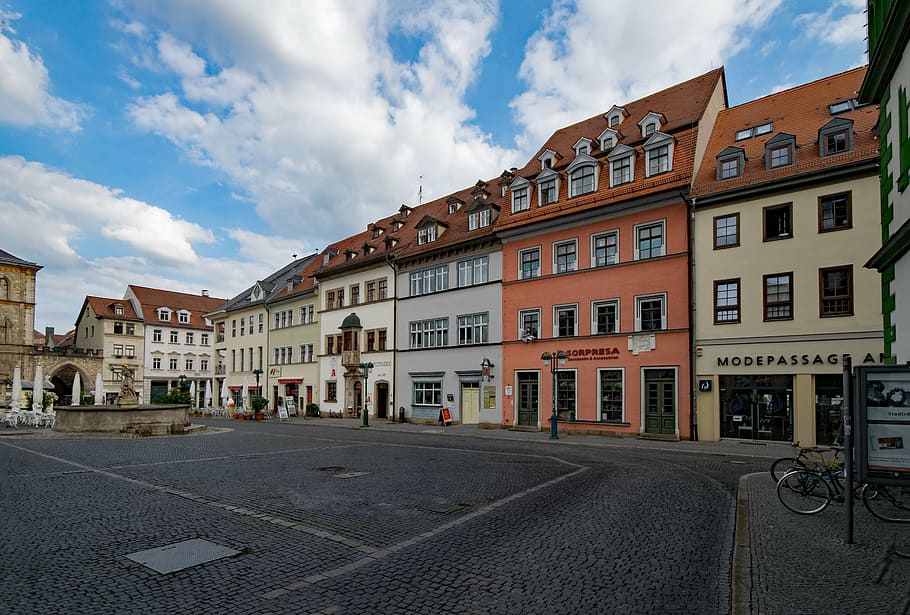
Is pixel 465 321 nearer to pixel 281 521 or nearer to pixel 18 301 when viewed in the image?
pixel 281 521

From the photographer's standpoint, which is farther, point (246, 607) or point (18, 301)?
point (18, 301)

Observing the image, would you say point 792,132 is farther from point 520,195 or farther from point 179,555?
point 179,555

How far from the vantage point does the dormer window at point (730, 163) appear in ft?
78.3

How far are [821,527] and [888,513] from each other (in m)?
1.53

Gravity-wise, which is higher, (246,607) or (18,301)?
(18,301)

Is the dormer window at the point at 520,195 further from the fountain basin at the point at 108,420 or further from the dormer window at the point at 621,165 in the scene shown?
the fountain basin at the point at 108,420

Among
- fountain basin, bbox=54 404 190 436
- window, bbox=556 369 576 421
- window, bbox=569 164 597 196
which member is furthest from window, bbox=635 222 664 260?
fountain basin, bbox=54 404 190 436

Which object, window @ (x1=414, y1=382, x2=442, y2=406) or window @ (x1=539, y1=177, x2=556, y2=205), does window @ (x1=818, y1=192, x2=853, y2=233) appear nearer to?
window @ (x1=539, y1=177, x2=556, y2=205)

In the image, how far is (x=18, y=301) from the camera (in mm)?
60438

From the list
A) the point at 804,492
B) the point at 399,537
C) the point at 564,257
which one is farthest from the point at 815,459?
the point at 564,257

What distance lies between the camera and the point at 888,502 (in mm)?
9516

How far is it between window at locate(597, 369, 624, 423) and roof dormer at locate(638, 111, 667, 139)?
11567 mm

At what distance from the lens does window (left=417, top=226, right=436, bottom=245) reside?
37.2m

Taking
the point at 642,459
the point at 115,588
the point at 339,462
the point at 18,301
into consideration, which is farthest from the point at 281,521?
the point at 18,301
